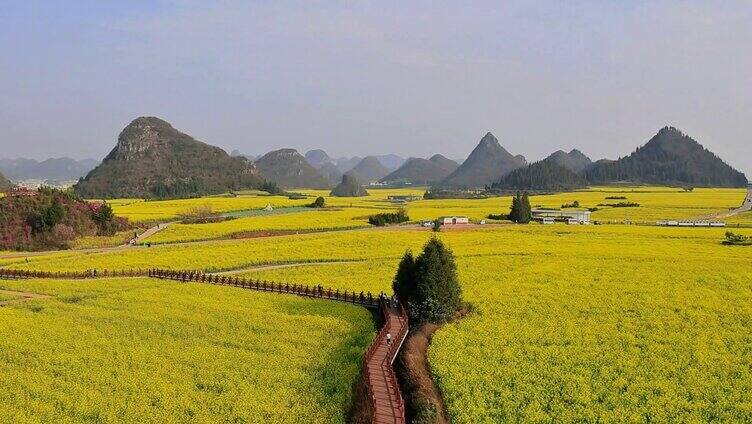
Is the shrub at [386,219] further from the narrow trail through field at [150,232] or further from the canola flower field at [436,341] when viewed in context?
the canola flower field at [436,341]

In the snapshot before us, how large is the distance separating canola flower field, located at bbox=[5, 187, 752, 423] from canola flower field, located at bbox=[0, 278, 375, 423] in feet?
0.33

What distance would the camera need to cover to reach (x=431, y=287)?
3434cm

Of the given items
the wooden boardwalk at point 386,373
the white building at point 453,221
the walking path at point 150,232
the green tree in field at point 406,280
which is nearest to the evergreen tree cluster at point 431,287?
the green tree in field at point 406,280

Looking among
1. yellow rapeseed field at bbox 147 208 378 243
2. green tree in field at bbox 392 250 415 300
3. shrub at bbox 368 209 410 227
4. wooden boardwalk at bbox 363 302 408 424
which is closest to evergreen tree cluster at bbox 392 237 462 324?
green tree in field at bbox 392 250 415 300

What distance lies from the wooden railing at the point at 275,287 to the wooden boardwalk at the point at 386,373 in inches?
228

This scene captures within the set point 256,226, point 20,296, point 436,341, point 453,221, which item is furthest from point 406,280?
point 453,221

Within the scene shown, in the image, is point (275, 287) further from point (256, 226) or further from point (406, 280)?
point (256, 226)

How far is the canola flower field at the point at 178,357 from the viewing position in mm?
22797

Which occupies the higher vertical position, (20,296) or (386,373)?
(20,296)

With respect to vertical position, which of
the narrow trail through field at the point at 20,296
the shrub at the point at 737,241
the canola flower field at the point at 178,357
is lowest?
the canola flower field at the point at 178,357

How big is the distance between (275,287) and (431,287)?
15.3m

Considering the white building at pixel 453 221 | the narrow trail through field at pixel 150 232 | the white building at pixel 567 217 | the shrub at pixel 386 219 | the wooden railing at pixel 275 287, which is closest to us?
the wooden railing at pixel 275 287

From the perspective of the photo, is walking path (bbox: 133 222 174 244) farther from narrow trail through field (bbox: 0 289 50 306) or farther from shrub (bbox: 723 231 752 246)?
shrub (bbox: 723 231 752 246)

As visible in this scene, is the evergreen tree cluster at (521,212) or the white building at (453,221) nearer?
the white building at (453,221)
